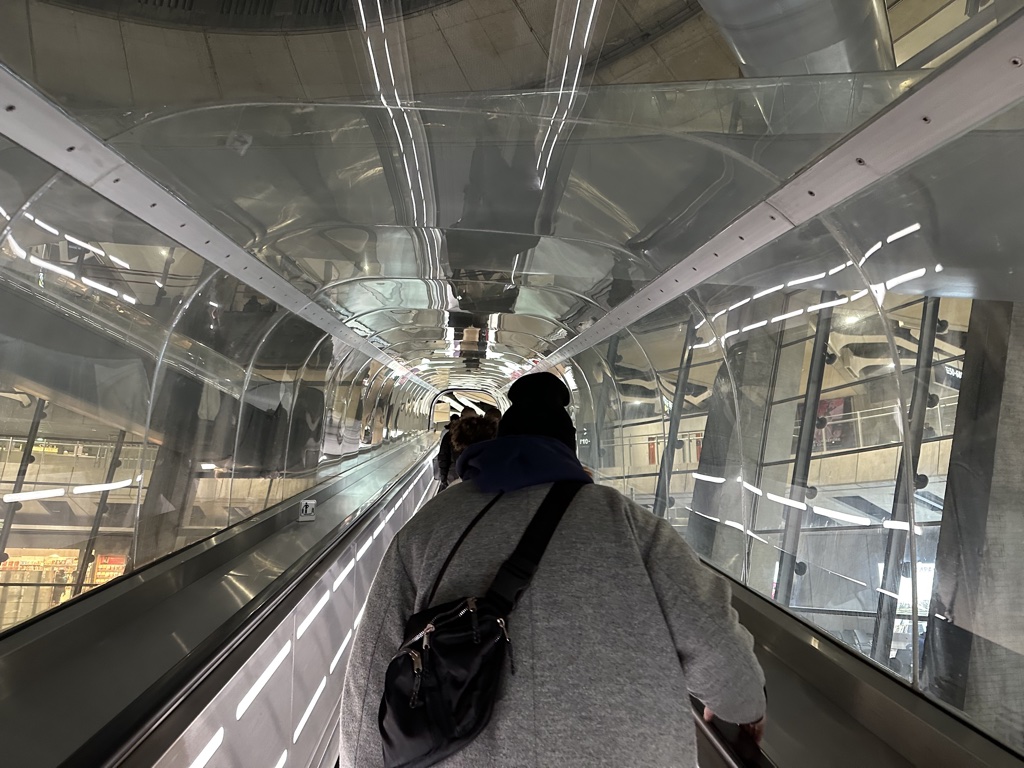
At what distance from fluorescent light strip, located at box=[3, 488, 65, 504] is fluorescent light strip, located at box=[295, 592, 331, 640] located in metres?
1.52

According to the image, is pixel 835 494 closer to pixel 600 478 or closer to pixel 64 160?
pixel 64 160

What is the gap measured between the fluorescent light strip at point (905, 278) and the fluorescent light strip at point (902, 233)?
0.75 feet

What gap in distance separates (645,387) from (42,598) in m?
6.40

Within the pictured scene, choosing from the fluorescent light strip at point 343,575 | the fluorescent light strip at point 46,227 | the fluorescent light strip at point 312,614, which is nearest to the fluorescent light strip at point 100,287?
the fluorescent light strip at point 46,227

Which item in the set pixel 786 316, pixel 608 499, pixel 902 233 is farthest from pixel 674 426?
pixel 608 499

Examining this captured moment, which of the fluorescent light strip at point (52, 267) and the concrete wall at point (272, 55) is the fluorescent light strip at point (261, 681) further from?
the concrete wall at point (272, 55)

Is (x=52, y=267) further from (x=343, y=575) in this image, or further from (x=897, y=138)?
(x=897, y=138)

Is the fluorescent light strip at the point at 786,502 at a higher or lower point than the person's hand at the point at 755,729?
higher

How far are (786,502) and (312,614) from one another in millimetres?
3311

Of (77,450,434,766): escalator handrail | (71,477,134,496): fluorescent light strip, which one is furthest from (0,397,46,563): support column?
(77,450,434,766): escalator handrail

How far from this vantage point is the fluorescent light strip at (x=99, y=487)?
12.1ft

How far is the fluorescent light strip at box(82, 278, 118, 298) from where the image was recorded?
370 cm

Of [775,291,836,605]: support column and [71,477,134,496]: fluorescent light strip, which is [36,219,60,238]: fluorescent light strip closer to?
[71,477,134,496]: fluorescent light strip

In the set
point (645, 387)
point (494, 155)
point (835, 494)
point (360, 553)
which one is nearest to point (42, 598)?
point (360, 553)
